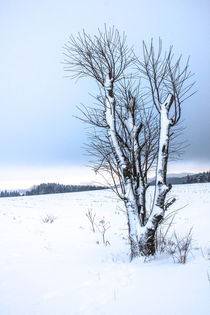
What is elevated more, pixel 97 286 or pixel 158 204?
pixel 158 204

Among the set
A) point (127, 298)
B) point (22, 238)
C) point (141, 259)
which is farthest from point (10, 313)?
point (22, 238)

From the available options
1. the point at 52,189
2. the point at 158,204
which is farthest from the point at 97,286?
the point at 52,189

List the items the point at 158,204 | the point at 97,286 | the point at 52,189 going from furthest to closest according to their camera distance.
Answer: the point at 52,189 → the point at 158,204 → the point at 97,286

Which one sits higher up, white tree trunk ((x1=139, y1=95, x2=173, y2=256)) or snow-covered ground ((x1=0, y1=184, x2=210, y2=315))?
white tree trunk ((x1=139, y1=95, x2=173, y2=256))

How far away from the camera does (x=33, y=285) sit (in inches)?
103

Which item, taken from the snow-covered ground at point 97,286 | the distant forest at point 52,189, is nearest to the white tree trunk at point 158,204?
the snow-covered ground at point 97,286

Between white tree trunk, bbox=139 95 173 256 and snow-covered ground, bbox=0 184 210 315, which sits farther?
white tree trunk, bbox=139 95 173 256

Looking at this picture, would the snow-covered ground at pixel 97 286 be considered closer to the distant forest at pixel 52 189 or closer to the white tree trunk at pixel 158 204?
the white tree trunk at pixel 158 204

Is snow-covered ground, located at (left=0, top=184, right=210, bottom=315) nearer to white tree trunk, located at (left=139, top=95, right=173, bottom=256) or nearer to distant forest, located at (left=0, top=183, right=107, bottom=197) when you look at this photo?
white tree trunk, located at (left=139, top=95, right=173, bottom=256)

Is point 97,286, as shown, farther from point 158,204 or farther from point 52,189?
point 52,189

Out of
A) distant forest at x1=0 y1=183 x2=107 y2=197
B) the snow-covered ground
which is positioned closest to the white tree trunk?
the snow-covered ground

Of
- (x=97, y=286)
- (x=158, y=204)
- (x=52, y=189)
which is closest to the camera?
(x=97, y=286)

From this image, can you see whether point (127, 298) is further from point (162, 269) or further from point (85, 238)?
point (85, 238)

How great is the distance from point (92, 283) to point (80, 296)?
0.40m
